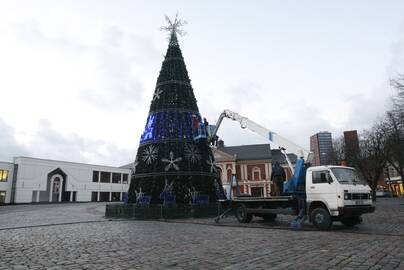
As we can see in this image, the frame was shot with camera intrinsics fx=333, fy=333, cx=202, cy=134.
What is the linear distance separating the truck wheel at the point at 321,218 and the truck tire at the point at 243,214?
13.5 ft

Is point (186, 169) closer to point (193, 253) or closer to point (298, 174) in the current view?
point (298, 174)

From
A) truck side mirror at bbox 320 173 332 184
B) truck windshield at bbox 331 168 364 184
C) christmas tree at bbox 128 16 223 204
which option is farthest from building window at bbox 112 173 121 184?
truck windshield at bbox 331 168 364 184

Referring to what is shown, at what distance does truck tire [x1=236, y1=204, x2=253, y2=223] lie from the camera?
1677 cm

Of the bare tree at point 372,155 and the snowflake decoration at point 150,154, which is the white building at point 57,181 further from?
the bare tree at point 372,155

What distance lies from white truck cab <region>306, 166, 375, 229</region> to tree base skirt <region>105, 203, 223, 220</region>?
6.22 m

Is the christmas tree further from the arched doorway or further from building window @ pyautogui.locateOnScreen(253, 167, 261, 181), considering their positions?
building window @ pyautogui.locateOnScreen(253, 167, 261, 181)

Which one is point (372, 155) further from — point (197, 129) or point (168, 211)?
point (168, 211)

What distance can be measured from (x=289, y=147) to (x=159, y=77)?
10.7 meters

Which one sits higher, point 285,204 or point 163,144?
point 163,144

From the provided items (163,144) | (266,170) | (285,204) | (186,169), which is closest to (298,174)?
(285,204)

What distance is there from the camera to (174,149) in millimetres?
20359

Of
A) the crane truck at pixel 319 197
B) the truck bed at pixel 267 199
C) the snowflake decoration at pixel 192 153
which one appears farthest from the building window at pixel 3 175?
the crane truck at pixel 319 197

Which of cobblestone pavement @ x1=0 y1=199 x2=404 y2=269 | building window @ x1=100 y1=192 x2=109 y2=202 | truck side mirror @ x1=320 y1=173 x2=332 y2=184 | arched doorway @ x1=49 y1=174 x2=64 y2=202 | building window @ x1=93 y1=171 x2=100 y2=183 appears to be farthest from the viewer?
building window @ x1=100 y1=192 x2=109 y2=202

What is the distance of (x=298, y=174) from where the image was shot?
1442 cm
